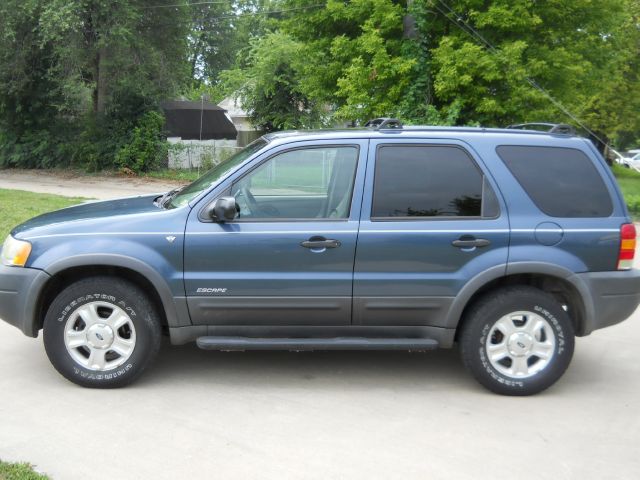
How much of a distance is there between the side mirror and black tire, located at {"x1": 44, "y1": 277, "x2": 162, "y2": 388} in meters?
0.78

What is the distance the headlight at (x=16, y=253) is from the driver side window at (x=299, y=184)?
4.83ft

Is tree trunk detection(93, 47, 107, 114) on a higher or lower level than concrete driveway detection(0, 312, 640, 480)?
higher

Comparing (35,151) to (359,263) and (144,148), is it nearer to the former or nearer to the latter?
(144,148)

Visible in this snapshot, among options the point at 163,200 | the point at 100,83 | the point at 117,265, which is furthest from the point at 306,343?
the point at 100,83

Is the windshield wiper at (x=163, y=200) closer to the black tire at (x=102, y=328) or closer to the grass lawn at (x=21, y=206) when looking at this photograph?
the black tire at (x=102, y=328)

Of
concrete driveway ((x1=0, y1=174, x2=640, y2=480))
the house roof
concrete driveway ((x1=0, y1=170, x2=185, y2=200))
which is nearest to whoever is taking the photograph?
concrete driveway ((x1=0, y1=174, x2=640, y2=480))

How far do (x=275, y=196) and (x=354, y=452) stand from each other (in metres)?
2.01

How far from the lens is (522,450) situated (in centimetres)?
425

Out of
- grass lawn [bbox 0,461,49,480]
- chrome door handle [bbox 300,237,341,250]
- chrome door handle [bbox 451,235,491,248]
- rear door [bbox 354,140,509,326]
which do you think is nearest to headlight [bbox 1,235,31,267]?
grass lawn [bbox 0,461,49,480]

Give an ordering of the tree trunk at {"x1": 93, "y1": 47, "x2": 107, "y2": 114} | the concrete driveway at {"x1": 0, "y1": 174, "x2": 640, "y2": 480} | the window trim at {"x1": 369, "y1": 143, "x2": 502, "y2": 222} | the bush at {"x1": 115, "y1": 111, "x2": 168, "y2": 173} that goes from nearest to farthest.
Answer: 1. the concrete driveway at {"x1": 0, "y1": 174, "x2": 640, "y2": 480}
2. the window trim at {"x1": 369, "y1": 143, "x2": 502, "y2": 222}
3. the tree trunk at {"x1": 93, "y1": 47, "x2": 107, "y2": 114}
4. the bush at {"x1": 115, "y1": 111, "x2": 168, "y2": 173}

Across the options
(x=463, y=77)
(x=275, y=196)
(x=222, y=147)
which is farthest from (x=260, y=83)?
(x=275, y=196)

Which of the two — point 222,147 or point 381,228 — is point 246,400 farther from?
point 222,147

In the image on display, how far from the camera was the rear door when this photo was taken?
16.4ft

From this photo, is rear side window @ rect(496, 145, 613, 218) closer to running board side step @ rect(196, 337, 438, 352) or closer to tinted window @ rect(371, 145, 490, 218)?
tinted window @ rect(371, 145, 490, 218)
